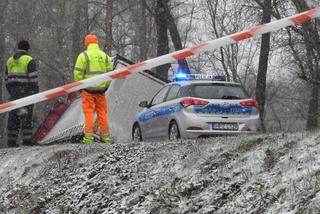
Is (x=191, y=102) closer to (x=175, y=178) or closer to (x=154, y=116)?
(x=154, y=116)

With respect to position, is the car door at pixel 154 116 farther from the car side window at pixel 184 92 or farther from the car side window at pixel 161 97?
the car side window at pixel 184 92

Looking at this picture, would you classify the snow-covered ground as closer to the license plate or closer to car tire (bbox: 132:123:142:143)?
the license plate

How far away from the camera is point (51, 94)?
27.5 ft

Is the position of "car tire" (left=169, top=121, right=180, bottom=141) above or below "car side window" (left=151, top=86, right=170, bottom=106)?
below

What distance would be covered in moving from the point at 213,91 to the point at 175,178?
6714 millimetres

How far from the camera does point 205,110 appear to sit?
12.8 meters

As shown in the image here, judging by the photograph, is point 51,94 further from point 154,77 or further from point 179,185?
point 154,77

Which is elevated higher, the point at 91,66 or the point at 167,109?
the point at 91,66

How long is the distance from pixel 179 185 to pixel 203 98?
675 cm

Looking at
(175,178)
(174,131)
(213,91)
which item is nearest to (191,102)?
(213,91)

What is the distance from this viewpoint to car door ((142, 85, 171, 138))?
545 inches

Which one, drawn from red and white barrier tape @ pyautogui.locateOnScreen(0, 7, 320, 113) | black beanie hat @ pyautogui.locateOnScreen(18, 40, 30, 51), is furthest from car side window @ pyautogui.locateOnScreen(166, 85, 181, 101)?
red and white barrier tape @ pyautogui.locateOnScreen(0, 7, 320, 113)

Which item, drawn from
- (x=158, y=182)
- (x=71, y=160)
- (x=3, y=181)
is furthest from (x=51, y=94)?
(x=158, y=182)

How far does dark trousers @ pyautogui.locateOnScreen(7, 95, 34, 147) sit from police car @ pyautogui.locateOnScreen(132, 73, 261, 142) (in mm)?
2584
